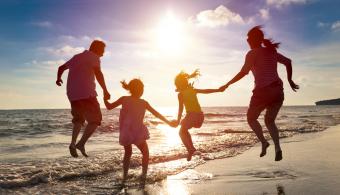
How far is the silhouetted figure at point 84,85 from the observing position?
721 cm

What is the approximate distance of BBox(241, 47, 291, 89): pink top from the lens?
715cm

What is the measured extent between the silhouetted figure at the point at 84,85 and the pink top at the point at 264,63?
2.95 m

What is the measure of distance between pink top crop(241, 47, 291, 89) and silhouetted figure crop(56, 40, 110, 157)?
2945 mm

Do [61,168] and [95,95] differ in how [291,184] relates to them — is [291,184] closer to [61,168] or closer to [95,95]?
[95,95]

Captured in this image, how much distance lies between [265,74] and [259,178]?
6.86 feet

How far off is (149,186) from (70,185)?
5.64 ft

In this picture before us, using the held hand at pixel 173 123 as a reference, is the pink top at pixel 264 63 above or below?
above

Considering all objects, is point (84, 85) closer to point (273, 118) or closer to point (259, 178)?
point (273, 118)

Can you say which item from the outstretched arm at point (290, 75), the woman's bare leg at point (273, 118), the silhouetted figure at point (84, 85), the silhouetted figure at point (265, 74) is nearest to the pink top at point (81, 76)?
the silhouetted figure at point (84, 85)

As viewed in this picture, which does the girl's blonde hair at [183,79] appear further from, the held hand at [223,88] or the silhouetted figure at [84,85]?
the silhouetted figure at [84,85]

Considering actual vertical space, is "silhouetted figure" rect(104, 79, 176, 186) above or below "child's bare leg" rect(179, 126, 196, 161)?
above

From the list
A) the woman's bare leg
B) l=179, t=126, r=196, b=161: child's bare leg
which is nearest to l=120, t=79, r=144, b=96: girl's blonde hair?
l=179, t=126, r=196, b=161: child's bare leg

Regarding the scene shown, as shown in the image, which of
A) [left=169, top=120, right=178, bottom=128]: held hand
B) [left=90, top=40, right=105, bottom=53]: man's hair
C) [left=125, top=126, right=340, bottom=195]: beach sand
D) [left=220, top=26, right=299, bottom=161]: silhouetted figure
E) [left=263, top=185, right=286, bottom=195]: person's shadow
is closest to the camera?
[left=263, top=185, right=286, bottom=195]: person's shadow

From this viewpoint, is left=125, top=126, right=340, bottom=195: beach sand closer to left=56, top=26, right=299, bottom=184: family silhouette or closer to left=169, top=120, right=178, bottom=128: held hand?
left=56, top=26, right=299, bottom=184: family silhouette
